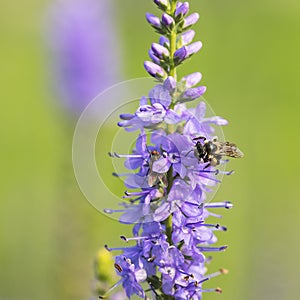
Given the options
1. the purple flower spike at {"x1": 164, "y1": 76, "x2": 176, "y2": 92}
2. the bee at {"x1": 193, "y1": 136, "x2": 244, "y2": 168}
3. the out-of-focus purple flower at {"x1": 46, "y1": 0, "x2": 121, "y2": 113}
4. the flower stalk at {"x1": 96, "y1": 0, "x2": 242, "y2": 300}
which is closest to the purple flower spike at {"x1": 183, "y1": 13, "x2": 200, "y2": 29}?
the flower stalk at {"x1": 96, "y1": 0, "x2": 242, "y2": 300}

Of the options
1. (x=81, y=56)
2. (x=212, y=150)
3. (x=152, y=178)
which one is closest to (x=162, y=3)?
(x=212, y=150)

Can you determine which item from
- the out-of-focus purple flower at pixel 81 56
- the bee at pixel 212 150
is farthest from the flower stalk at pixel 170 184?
the out-of-focus purple flower at pixel 81 56

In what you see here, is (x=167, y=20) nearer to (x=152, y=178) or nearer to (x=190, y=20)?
(x=190, y=20)

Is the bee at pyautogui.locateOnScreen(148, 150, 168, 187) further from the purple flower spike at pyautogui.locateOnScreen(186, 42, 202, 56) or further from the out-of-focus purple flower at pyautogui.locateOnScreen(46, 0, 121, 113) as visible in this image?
the out-of-focus purple flower at pyautogui.locateOnScreen(46, 0, 121, 113)

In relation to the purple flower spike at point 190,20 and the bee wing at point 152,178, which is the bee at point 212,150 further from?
the purple flower spike at point 190,20

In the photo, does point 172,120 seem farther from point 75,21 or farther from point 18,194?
point 18,194

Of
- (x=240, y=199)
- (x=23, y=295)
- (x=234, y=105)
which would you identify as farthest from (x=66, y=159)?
(x=234, y=105)
